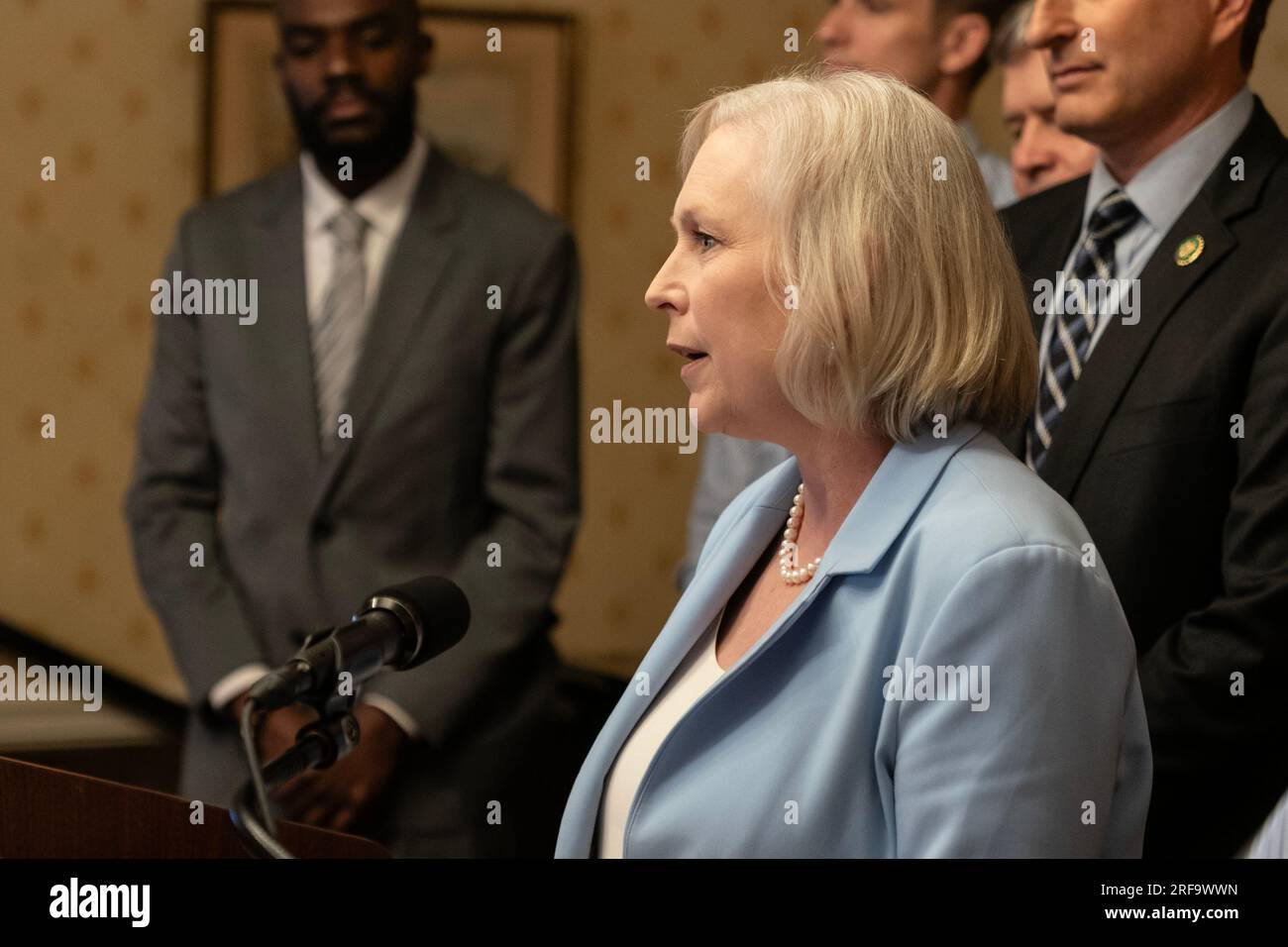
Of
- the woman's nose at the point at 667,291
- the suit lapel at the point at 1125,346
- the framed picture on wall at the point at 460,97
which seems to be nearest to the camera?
the woman's nose at the point at 667,291

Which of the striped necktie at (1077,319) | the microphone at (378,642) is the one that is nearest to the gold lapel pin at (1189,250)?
the striped necktie at (1077,319)

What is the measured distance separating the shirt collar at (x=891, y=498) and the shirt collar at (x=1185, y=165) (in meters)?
0.71

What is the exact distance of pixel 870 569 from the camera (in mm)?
1372

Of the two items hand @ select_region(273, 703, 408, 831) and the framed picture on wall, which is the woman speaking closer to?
hand @ select_region(273, 703, 408, 831)

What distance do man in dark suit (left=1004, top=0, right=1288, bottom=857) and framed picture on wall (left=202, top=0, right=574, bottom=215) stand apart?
2289 mm

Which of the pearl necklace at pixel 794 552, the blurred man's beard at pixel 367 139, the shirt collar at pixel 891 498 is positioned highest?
the blurred man's beard at pixel 367 139

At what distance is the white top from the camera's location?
1.49m

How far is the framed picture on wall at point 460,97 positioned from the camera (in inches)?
162

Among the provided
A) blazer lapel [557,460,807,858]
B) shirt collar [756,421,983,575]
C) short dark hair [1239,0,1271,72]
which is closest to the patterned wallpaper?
short dark hair [1239,0,1271,72]

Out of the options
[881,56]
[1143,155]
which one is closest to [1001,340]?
[1143,155]

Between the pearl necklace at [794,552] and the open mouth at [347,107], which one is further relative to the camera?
the open mouth at [347,107]

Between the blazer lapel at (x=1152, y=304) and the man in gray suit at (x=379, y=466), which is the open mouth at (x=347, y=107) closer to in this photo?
the man in gray suit at (x=379, y=466)

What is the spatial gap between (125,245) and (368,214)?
156cm
